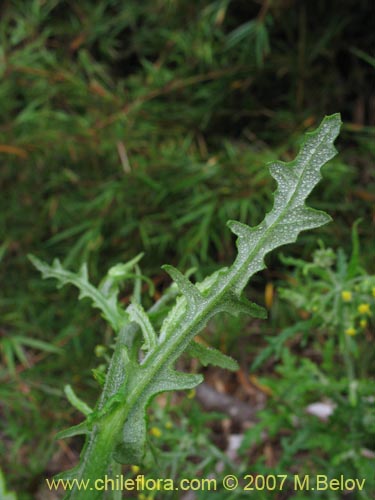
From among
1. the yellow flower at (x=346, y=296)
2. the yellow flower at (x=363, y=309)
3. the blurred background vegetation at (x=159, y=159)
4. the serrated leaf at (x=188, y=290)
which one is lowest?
the serrated leaf at (x=188, y=290)

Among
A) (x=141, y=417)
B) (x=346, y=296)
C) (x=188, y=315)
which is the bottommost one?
(x=141, y=417)

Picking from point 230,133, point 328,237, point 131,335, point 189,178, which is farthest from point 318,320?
point 230,133

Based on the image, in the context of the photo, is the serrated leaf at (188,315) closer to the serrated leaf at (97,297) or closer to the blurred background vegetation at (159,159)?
the serrated leaf at (97,297)

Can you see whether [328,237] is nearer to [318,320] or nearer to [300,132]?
[300,132]

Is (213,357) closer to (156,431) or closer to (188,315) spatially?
(188,315)

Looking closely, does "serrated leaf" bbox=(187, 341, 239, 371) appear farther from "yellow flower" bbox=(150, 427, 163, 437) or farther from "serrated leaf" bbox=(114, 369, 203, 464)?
"yellow flower" bbox=(150, 427, 163, 437)

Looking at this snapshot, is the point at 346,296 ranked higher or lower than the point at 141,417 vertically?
higher

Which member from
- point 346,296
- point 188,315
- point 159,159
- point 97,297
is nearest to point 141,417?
point 188,315

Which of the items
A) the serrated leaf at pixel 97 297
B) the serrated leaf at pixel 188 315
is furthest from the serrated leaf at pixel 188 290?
the serrated leaf at pixel 97 297
